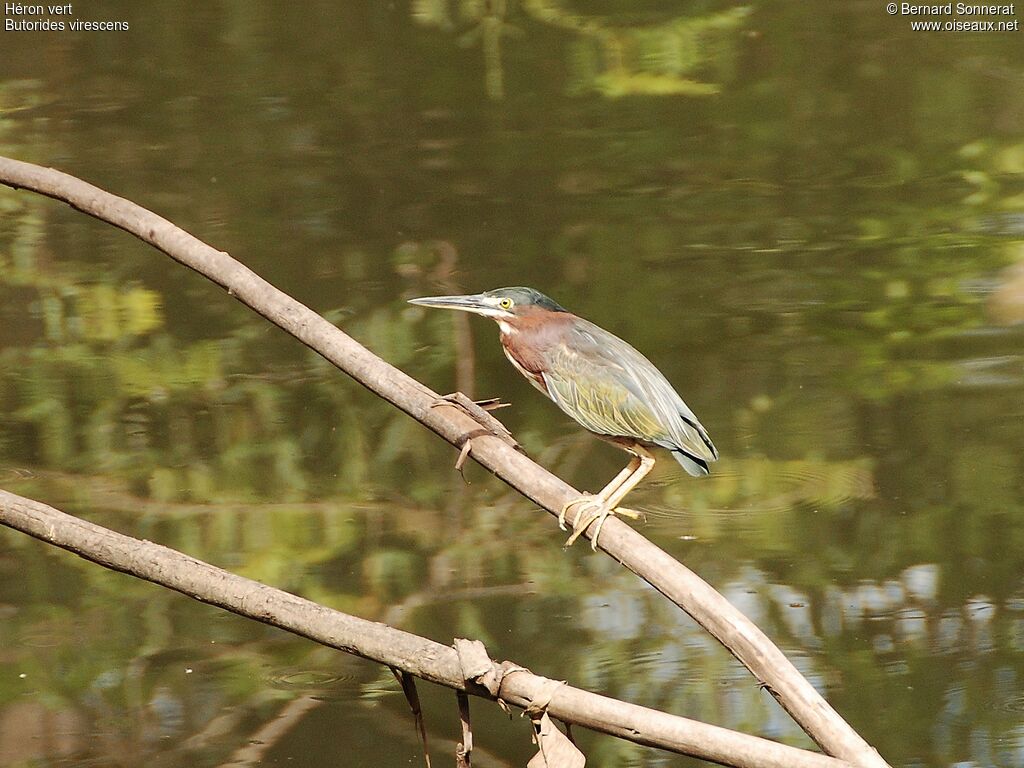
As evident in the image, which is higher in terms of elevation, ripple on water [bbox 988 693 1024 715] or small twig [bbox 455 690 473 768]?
small twig [bbox 455 690 473 768]

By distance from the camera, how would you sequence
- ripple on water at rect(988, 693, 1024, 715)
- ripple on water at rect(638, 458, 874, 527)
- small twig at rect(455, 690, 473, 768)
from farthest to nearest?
1. ripple on water at rect(638, 458, 874, 527)
2. ripple on water at rect(988, 693, 1024, 715)
3. small twig at rect(455, 690, 473, 768)

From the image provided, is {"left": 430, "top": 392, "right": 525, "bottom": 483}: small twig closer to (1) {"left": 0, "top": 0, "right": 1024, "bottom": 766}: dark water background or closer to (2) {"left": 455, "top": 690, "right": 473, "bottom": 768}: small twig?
(2) {"left": 455, "top": 690, "right": 473, "bottom": 768}: small twig

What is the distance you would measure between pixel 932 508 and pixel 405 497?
1557 mm

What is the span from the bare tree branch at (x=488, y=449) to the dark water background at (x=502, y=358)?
3.51 feet

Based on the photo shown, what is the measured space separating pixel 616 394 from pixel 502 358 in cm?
208

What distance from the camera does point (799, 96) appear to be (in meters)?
6.07

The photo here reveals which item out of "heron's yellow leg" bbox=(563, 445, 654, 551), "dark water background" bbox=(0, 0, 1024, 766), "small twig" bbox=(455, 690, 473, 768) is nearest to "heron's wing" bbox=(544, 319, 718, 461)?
"heron's yellow leg" bbox=(563, 445, 654, 551)

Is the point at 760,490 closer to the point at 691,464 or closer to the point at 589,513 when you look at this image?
the point at 691,464

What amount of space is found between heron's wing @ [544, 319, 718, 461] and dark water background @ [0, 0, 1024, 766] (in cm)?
97

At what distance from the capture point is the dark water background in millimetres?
3305

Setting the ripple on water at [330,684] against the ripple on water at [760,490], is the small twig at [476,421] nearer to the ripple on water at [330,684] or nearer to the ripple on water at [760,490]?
the ripple on water at [330,684]

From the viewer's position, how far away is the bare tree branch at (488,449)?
1.81 meters

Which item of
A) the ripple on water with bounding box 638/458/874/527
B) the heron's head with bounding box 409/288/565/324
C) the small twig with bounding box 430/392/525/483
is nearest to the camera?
the small twig with bounding box 430/392/525/483

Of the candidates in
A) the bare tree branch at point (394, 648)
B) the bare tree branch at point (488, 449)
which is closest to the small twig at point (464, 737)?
the bare tree branch at point (394, 648)
